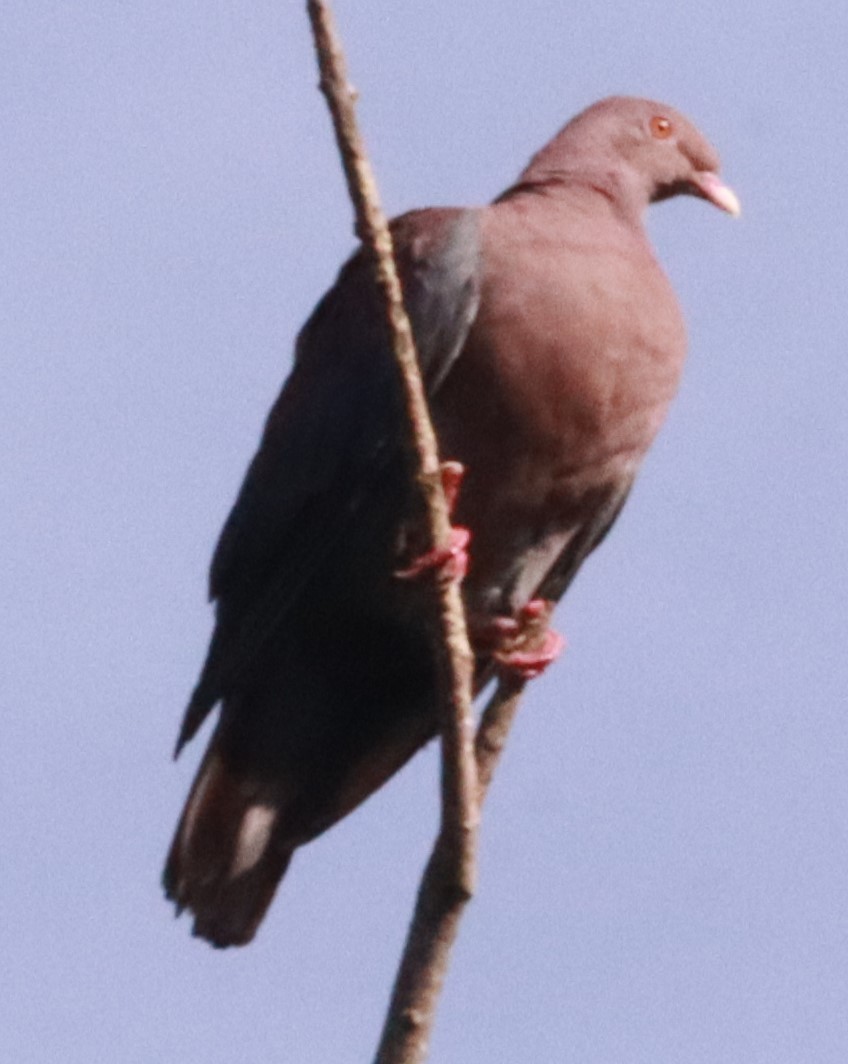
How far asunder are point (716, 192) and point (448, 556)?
3048mm

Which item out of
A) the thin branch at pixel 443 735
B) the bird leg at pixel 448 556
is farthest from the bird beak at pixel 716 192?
the thin branch at pixel 443 735

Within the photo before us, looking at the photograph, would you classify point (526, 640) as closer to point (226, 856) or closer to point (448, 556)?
point (226, 856)

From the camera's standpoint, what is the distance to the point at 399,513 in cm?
568

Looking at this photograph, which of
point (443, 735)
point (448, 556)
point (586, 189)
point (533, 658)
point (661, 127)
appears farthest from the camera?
point (661, 127)

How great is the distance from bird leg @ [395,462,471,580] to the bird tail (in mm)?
827

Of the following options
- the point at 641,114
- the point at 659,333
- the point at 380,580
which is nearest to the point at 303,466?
the point at 380,580

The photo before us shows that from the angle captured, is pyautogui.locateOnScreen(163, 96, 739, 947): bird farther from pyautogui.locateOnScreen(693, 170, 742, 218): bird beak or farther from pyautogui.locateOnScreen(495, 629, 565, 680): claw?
pyautogui.locateOnScreen(693, 170, 742, 218): bird beak

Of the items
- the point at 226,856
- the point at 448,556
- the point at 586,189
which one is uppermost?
the point at 586,189

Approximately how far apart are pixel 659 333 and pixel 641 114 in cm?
135

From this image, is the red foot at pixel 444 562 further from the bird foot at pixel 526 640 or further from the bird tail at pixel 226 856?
the bird tail at pixel 226 856

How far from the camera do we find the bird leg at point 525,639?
560cm

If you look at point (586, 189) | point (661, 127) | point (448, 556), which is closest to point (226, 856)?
point (448, 556)

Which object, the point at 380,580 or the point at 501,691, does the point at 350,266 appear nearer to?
the point at 380,580

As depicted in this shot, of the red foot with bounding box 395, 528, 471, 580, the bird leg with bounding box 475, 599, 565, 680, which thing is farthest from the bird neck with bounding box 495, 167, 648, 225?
the red foot with bounding box 395, 528, 471, 580
